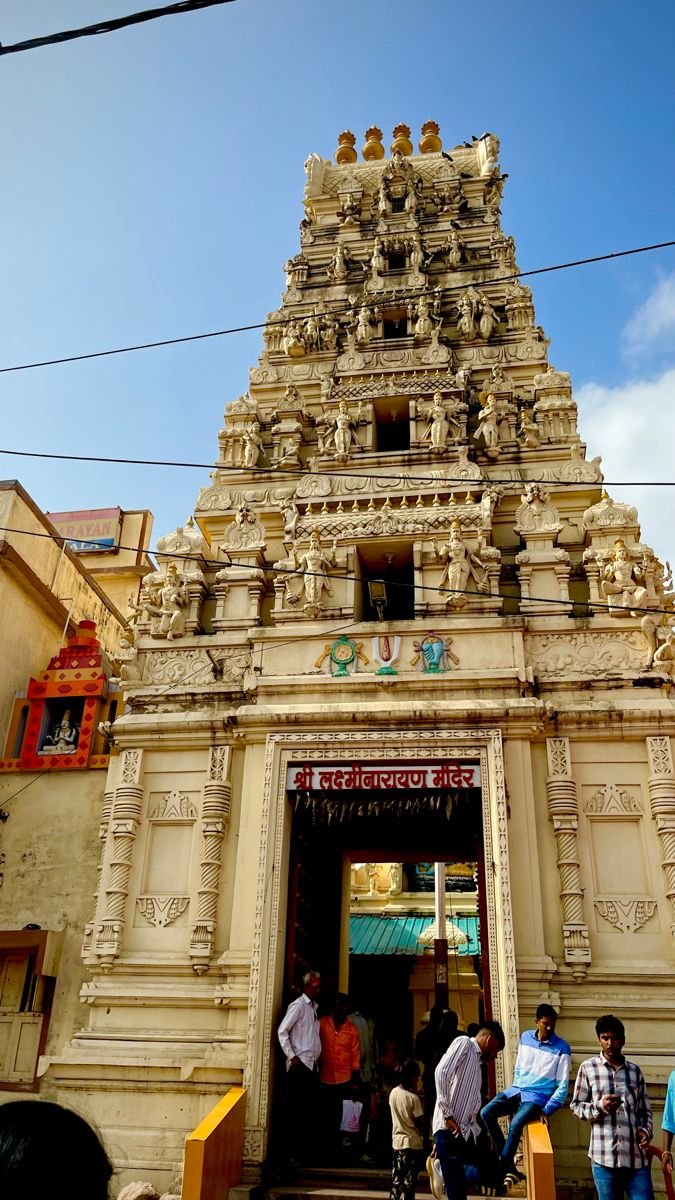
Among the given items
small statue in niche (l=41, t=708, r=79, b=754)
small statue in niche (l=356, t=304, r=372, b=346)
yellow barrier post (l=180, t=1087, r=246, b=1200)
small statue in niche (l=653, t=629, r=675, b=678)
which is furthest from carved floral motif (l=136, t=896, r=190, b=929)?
small statue in niche (l=356, t=304, r=372, b=346)

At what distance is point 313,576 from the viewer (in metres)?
12.7

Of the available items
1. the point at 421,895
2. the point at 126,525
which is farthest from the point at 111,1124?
the point at 126,525

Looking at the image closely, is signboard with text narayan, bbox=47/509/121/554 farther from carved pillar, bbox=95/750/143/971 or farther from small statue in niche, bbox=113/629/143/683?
carved pillar, bbox=95/750/143/971

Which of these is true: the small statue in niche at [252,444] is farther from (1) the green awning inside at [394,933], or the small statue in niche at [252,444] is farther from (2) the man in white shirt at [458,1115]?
(1) the green awning inside at [394,933]

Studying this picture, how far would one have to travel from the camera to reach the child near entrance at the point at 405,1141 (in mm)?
7824

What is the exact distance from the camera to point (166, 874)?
1143 centimetres

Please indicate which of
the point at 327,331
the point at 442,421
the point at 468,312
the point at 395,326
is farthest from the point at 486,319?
the point at 442,421

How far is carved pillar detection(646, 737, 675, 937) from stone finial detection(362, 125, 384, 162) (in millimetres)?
17657

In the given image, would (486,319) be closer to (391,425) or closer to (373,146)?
(391,425)

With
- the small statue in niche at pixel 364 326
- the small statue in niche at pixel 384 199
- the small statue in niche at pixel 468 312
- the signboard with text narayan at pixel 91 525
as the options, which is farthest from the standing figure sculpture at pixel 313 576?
the signboard with text narayan at pixel 91 525

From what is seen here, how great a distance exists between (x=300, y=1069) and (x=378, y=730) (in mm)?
3933

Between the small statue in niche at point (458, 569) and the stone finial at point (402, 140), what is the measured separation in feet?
45.3

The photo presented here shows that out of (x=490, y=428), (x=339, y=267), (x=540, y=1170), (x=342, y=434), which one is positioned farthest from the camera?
(x=339, y=267)

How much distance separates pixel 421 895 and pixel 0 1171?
1512cm
